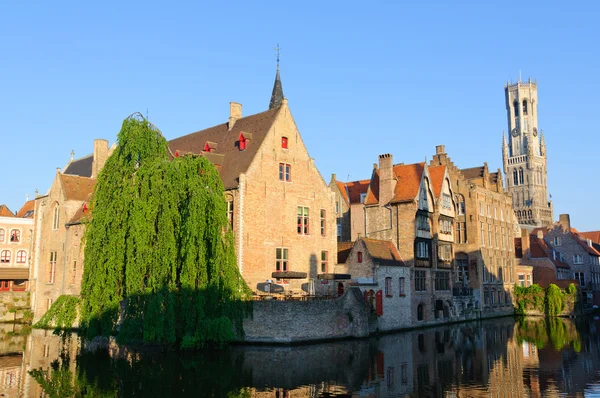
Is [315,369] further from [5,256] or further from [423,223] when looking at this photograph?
[5,256]

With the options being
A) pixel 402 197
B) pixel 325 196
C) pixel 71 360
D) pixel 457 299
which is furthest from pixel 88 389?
pixel 457 299

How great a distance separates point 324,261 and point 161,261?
1606cm

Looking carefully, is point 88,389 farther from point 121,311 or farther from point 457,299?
point 457,299

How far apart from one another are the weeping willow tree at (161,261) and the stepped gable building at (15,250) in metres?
29.6

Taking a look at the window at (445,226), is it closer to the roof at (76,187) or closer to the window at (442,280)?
the window at (442,280)

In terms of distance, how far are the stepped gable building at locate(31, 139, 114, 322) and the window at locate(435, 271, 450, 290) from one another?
90.0ft

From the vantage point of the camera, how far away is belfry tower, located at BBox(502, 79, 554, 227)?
146000mm

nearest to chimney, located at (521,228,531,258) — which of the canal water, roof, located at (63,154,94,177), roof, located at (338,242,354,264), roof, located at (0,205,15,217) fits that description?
roof, located at (338,242,354,264)

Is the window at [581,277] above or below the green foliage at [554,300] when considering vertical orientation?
above

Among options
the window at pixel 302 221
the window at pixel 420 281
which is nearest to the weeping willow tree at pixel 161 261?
the window at pixel 302 221

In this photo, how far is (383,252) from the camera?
40.2 m

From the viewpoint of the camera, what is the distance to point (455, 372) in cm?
2241

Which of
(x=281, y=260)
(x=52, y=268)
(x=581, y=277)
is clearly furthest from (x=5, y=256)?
(x=581, y=277)

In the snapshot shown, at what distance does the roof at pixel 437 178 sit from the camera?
47.3 m
